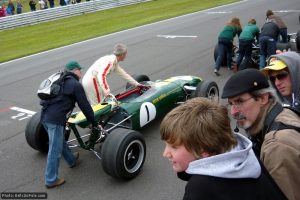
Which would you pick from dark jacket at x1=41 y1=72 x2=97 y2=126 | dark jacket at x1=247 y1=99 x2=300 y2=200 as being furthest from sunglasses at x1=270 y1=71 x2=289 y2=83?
dark jacket at x1=41 y1=72 x2=97 y2=126

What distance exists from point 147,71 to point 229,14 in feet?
43.3

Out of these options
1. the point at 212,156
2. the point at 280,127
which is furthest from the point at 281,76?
the point at 212,156

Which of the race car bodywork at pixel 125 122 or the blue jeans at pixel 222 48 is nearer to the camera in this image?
the race car bodywork at pixel 125 122

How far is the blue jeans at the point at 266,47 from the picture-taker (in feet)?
33.0

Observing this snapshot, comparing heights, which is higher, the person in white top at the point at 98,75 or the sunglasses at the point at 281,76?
the sunglasses at the point at 281,76

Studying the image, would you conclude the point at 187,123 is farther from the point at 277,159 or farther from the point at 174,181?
the point at 174,181

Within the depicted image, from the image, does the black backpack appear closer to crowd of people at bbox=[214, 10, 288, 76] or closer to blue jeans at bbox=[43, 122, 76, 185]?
blue jeans at bbox=[43, 122, 76, 185]

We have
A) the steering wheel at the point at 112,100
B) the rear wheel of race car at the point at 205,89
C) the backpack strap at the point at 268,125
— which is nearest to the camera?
the backpack strap at the point at 268,125

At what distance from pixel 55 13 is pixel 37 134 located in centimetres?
2252

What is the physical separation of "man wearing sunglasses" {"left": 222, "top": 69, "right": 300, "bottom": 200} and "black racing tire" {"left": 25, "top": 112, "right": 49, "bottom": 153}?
428 cm

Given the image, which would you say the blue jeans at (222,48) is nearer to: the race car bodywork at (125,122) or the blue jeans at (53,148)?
the race car bodywork at (125,122)

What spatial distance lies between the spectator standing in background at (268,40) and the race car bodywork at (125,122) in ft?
9.32

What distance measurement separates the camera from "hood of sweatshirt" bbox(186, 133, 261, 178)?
1.82 meters

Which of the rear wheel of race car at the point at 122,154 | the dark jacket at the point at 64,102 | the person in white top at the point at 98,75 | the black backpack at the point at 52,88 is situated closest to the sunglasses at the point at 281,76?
the rear wheel of race car at the point at 122,154
